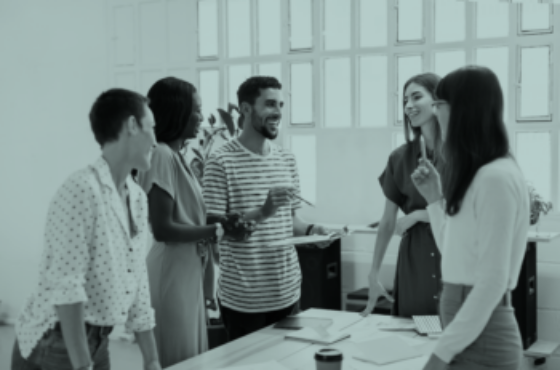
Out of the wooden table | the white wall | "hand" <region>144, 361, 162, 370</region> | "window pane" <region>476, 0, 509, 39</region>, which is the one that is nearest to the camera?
"hand" <region>144, 361, 162, 370</region>

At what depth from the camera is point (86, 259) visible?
173 centimetres

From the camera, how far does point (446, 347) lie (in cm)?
161

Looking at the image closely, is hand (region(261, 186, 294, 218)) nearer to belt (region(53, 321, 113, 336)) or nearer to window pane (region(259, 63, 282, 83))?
belt (region(53, 321, 113, 336))

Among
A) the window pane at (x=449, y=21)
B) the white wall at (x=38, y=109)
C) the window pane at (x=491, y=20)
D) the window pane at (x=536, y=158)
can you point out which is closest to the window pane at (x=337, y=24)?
the window pane at (x=449, y=21)

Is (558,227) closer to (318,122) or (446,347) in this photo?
(318,122)

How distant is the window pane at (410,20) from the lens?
4.92 metres

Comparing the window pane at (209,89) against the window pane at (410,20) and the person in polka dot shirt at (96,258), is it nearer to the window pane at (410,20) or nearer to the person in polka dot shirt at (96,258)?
the window pane at (410,20)

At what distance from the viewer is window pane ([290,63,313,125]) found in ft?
17.7

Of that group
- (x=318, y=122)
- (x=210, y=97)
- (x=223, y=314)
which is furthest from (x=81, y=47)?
(x=223, y=314)

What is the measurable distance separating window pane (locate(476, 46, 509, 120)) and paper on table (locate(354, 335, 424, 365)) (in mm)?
2763

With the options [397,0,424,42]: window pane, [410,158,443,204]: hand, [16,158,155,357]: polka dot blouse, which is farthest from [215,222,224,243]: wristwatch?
[397,0,424,42]: window pane

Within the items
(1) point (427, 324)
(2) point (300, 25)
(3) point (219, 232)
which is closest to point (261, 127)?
(3) point (219, 232)

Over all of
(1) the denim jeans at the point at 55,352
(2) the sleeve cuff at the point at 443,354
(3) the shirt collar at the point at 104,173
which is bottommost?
(1) the denim jeans at the point at 55,352

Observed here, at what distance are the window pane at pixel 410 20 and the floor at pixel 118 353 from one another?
316 cm
